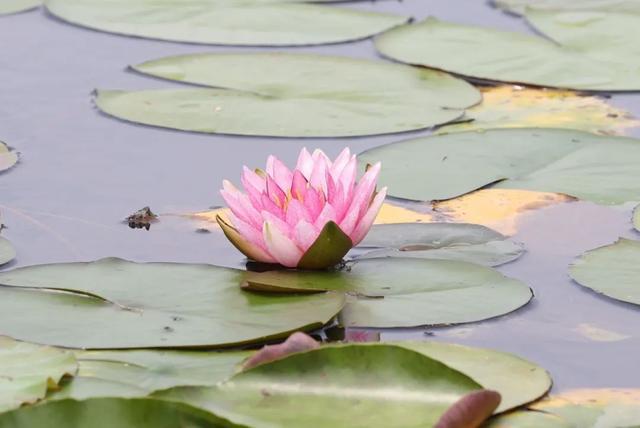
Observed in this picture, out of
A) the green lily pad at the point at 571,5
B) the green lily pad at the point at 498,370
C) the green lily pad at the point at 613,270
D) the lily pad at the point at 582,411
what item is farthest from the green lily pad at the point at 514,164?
the green lily pad at the point at 571,5

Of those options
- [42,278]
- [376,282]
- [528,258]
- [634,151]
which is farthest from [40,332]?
[634,151]

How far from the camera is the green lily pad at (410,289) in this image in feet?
7.91

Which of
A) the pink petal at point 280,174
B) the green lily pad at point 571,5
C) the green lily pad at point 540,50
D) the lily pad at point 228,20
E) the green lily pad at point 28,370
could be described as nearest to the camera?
the green lily pad at point 28,370

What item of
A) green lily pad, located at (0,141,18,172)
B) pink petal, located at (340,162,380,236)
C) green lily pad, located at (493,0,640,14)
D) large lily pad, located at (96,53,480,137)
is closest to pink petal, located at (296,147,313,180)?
pink petal, located at (340,162,380,236)

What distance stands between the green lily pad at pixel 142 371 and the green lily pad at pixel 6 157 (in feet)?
3.82

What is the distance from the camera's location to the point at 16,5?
4.84 m

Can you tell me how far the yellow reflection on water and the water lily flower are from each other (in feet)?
3.23

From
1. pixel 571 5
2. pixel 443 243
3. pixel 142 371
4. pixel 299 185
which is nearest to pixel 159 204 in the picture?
pixel 299 185

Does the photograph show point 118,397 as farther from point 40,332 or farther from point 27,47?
point 27,47

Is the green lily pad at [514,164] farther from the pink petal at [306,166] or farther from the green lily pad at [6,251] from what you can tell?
the green lily pad at [6,251]

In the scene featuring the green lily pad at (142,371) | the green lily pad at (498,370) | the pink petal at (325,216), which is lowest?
the green lily pad at (498,370)

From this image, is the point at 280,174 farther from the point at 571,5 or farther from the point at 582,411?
the point at 571,5

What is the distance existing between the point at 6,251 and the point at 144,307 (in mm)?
450

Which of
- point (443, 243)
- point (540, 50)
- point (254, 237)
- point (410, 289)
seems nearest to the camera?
point (410, 289)
